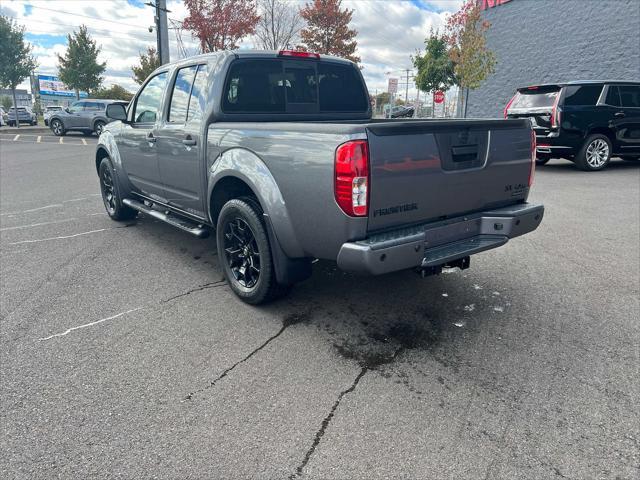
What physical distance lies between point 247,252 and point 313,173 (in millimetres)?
1138

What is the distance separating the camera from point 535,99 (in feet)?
35.1

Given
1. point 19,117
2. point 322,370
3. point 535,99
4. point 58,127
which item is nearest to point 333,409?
point 322,370

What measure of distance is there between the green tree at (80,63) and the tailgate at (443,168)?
42.0 metres

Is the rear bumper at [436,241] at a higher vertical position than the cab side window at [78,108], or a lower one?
lower

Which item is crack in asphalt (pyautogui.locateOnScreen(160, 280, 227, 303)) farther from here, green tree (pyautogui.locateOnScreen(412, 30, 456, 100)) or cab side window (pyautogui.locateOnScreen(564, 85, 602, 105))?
green tree (pyautogui.locateOnScreen(412, 30, 456, 100))

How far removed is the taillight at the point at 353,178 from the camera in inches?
108

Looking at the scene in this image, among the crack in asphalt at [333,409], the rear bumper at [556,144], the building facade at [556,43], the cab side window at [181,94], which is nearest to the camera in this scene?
the crack in asphalt at [333,409]

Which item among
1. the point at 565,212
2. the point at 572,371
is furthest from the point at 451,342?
the point at 565,212

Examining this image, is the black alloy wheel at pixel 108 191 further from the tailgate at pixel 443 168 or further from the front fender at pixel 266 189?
the tailgate at pixel 443 168

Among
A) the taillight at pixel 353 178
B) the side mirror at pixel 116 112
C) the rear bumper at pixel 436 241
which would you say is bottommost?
the rear bumper at pixel 436 241

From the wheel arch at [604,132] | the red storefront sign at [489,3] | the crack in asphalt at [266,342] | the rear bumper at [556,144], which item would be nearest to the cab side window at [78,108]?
the red storefront sign at [489,3]

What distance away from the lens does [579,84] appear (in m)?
10.4

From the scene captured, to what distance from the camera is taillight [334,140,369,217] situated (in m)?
2.74

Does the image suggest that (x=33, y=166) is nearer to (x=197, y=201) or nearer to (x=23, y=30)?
(x=197, y=201)
